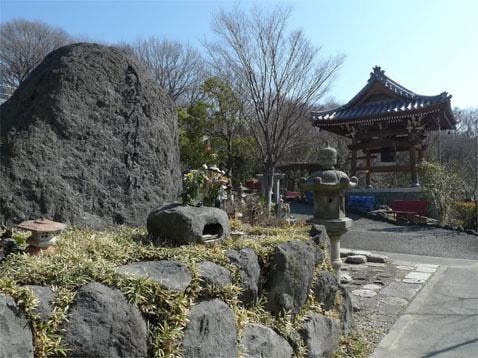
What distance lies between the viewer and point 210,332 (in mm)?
2744

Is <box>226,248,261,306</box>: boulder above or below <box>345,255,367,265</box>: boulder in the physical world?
above

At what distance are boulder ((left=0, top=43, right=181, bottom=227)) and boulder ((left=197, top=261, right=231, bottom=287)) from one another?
146cm

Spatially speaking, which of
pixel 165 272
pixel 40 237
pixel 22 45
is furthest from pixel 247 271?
pixel 22 45

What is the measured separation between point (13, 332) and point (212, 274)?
4.38ft

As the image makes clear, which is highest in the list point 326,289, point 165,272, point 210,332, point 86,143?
point 86,143

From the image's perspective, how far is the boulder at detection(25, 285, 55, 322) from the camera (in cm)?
196

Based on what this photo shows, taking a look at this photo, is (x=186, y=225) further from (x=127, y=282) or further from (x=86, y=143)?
(x=86, y=143)

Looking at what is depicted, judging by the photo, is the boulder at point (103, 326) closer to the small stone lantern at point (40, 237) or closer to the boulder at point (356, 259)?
the small stone lantern at point (40, 237)

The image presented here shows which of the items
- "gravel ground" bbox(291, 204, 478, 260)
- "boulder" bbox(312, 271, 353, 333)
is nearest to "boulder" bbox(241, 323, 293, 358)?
"boulder" bbox(312, 271, 353, 333)

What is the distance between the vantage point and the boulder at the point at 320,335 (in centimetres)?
380

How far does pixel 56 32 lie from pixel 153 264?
90.6ft

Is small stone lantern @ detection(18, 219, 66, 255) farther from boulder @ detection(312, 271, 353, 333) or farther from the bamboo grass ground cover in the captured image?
boulder @ detection(312, 271, 353, 333)

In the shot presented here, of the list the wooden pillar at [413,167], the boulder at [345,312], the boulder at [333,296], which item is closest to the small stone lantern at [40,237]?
the boulder at [333,296]

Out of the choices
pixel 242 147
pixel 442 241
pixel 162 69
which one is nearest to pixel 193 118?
pixel 242 147
